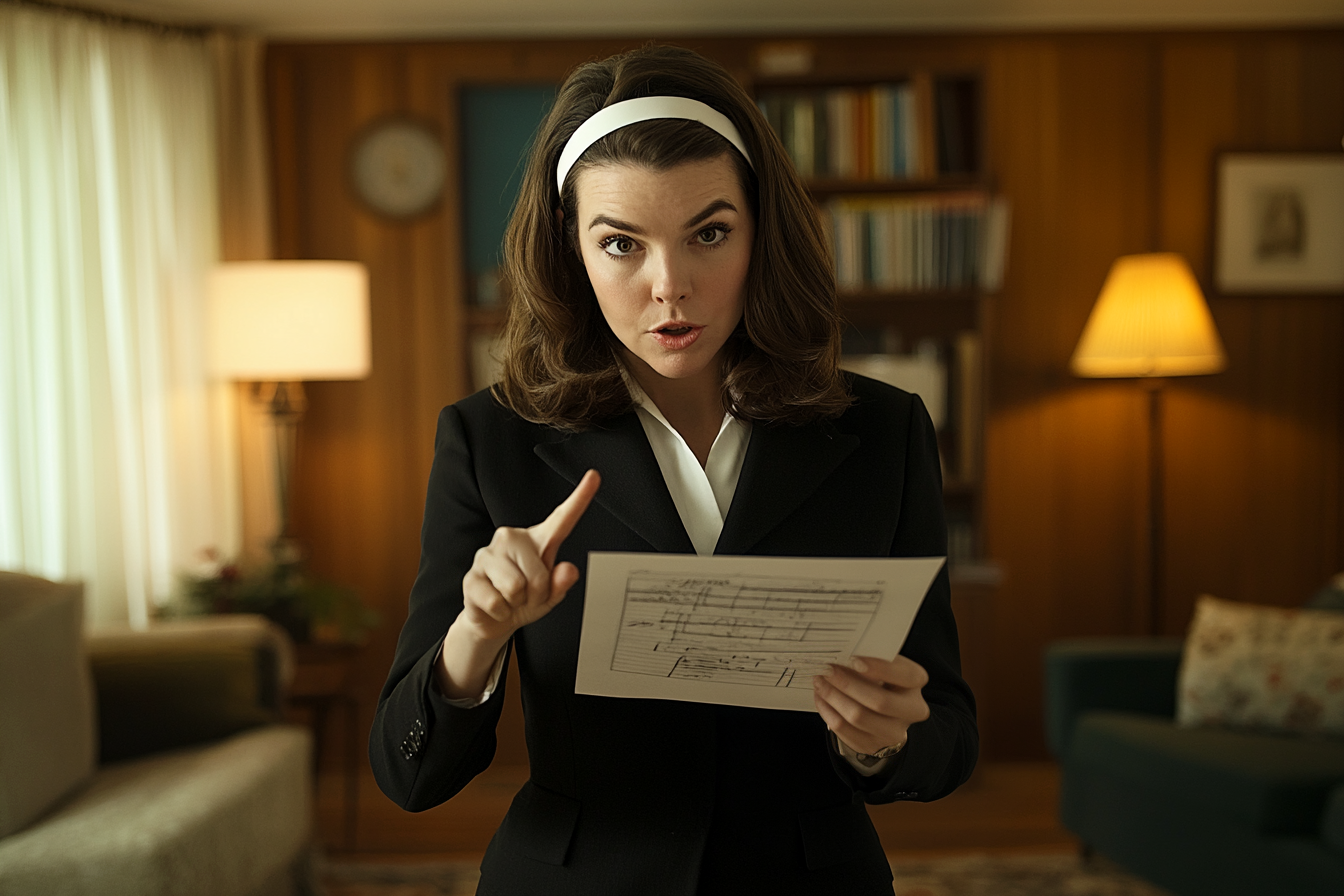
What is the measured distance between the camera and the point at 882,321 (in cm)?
402

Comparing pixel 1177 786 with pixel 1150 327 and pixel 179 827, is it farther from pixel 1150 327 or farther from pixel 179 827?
pixel 179 827

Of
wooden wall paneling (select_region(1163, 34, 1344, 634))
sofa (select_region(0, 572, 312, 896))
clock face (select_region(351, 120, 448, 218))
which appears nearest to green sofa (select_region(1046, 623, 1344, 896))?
wooden wall paneling (select_region(1163, 34, 1344, 634))

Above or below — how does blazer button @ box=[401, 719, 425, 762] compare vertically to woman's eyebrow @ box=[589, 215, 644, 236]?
below

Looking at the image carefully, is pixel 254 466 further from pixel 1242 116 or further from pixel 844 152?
pixel 1242 116

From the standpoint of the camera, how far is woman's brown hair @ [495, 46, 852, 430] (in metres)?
1.06

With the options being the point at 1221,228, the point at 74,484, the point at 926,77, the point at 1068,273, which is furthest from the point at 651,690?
the point at 1221,228

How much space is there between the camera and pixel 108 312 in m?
3.44

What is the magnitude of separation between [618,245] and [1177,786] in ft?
7.75

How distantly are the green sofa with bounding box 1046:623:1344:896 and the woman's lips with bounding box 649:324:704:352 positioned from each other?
211cm

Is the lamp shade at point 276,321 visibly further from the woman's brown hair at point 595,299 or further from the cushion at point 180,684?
the woman's brown hair at point 595,299

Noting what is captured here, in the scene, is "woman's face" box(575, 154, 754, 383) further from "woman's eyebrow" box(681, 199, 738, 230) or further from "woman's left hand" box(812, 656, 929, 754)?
"woman's left hand" box(812, 656, 929, 754)

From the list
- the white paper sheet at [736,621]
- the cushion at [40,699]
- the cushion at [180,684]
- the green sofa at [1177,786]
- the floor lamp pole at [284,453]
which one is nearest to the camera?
the white paper sheet at [736,621]

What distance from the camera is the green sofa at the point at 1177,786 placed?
243cm

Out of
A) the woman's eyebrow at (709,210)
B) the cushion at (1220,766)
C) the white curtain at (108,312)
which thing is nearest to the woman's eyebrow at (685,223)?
the woman's eyebrow at (709,210)
